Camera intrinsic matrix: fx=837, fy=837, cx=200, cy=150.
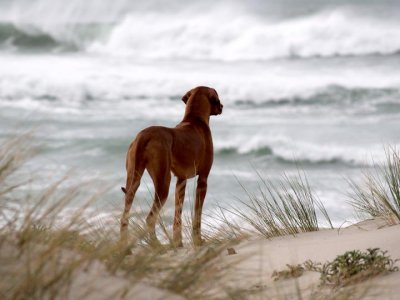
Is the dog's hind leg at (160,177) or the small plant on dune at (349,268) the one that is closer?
the small plant on dune at (349,268)

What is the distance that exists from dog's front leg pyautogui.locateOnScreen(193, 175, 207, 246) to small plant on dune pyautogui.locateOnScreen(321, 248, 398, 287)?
153 cm

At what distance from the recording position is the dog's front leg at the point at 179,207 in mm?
7047

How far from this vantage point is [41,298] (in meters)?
3.75

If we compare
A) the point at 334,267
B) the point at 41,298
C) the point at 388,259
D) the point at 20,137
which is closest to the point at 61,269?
the point at 41,298

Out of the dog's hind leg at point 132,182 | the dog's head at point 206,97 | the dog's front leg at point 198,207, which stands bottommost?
the dog's front leg at point 198,207

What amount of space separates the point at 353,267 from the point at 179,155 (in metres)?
2.17

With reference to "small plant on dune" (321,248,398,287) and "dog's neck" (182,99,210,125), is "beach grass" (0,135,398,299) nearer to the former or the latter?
"small plant on dune" (321,248,398,287)

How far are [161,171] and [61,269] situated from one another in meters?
3.01

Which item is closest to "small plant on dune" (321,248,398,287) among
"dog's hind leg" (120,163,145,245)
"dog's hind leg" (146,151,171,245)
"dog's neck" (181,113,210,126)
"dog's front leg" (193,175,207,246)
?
"dog's front leg" (193,175,207,246)

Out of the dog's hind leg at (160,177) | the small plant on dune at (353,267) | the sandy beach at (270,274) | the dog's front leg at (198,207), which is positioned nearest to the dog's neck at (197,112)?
the dog's front leg at (198,207)

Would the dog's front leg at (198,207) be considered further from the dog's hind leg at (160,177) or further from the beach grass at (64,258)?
the beach grass at (64,258)

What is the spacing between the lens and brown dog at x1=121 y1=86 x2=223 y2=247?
22.6 feet

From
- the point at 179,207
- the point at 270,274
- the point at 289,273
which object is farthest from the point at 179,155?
the point at 289,273

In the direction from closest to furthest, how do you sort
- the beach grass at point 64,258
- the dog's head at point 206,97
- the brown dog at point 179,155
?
the beach grass at point 64,258
the brown dog at point 179,155
the dog's head at point 206,97
